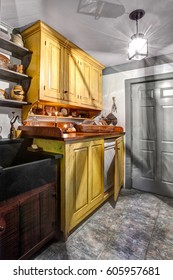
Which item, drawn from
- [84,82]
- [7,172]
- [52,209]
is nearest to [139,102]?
[84,82]

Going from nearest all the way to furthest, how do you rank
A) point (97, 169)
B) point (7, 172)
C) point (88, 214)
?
point (7, 172) < point (88, 214) < point (97, 169)

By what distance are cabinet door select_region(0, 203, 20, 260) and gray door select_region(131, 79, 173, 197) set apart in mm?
2223

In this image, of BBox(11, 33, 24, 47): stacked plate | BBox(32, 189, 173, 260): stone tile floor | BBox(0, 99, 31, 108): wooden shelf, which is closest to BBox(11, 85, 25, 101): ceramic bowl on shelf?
BBox(0, 99, 31, 108): wooden shelf

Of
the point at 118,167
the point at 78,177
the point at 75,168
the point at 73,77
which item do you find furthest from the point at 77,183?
the point at 73,77

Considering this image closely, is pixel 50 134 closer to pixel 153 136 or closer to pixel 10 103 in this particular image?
pixel 10 103

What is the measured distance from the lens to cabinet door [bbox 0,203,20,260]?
1.06 m

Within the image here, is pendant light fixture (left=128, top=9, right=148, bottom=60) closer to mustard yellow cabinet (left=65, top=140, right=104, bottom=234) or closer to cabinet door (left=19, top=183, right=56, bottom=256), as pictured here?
mustard yellow cabinet (left=65, top=140, right=104, bottom=234)

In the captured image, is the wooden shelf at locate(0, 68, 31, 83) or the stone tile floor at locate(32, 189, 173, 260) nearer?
the stone tile floor at locate(32, 189, 173, 260)

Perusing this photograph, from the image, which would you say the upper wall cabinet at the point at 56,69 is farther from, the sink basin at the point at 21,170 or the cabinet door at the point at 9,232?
the cabinet door at the point at 9,232

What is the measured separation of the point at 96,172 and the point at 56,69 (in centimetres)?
140

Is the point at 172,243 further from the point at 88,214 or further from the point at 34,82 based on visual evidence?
the point at 34,82

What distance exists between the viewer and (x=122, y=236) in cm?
162

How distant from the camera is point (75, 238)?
1585 millimetres
